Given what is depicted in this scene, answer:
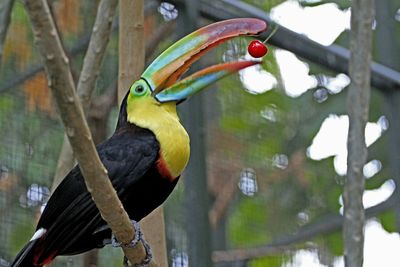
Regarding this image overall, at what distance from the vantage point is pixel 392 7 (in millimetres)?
2760

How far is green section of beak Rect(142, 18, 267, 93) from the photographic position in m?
1.58

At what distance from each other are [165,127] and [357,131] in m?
0.40

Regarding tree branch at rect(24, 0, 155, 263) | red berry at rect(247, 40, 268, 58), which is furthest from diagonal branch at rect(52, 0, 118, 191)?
tree branch at rect(24, 0, 155, 263)

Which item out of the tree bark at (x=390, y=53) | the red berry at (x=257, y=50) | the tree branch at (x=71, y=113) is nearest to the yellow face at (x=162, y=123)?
the red berry at (x=257, y=50)

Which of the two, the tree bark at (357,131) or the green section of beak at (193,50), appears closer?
the green section of beak at (193,50)

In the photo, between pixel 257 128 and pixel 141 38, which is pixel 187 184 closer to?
pixel 257 128

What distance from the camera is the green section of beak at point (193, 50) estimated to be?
5.20 ft

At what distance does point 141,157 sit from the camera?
1762 millimetres

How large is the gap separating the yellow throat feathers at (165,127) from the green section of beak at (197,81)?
22 mm

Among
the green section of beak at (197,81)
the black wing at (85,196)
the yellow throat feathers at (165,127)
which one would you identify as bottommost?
the black wing at (85,196)

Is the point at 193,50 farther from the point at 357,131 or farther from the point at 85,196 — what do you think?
the point at 357,131

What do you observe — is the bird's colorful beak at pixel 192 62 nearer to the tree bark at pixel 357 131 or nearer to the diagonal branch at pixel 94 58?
the diagonal branch at pixel 94 58

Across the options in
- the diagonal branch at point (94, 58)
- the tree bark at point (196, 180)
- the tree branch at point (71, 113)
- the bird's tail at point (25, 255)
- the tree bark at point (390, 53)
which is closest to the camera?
the tree branch at point (71, 113)

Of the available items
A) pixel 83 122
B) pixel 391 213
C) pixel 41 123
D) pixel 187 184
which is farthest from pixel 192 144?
pixel 83 122
